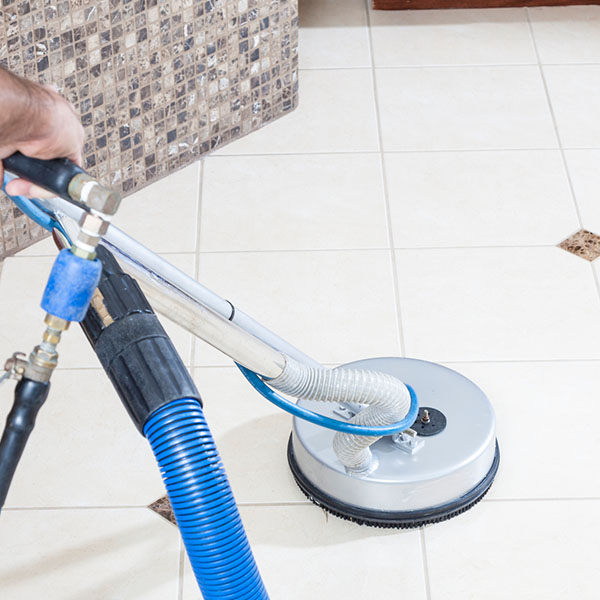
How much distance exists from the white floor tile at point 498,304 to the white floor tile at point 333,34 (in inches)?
39.2

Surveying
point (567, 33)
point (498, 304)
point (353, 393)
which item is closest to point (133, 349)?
point (353, 393)

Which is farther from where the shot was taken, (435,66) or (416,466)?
(435,66)

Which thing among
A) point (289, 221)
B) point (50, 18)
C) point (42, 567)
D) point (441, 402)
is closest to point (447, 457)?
point (441, 402)

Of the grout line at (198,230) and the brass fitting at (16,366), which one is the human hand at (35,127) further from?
the grout line at (198,230)

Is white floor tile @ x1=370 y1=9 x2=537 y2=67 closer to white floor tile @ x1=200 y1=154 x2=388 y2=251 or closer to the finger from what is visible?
white floor tile @ x1=200 y1=154 x2=388 y2=251

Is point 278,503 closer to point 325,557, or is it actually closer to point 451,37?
point 325,557

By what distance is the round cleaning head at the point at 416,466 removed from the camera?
1.79 meters

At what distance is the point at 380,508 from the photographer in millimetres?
1816

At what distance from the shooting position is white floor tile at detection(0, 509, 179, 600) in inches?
69.2

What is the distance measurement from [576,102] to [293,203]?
0.97 m

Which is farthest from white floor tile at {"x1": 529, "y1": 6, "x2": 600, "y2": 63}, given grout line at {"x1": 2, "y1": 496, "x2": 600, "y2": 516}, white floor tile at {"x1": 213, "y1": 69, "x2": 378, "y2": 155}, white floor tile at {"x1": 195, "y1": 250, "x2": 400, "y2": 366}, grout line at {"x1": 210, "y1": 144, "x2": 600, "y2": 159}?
grout line at {"x1": 2, "y1": 496, "x2": 600, "y2": 516}

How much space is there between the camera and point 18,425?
88cm

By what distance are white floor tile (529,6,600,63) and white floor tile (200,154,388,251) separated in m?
0.84

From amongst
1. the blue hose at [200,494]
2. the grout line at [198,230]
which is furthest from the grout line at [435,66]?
the blue hose at [200,494]
